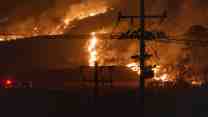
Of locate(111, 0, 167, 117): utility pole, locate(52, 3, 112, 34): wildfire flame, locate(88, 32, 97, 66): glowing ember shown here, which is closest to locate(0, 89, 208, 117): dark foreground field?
locate(111, 0, 167, 117): utility pole

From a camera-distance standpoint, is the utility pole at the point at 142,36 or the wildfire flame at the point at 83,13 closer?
the utility pole at the point at 142,36

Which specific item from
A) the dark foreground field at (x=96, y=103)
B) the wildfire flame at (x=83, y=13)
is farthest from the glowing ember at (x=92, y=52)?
the dark foreground field at (x=96, y=103)

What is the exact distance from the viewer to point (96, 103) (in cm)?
5222

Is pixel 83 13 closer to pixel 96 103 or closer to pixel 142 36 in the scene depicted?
pixel 96 103

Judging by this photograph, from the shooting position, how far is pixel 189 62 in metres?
100

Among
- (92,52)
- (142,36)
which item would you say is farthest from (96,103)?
(92,52)

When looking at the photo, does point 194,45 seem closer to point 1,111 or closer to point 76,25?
point 76,25

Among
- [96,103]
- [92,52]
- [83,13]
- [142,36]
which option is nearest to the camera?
[142,36]

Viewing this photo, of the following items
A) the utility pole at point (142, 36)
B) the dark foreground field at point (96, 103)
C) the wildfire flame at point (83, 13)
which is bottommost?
the dark foreground field at point (96, 103)

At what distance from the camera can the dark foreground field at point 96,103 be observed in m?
50.3

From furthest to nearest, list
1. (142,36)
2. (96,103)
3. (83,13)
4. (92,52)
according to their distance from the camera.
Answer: (83,13), (92,52), (96,103), (142,36)

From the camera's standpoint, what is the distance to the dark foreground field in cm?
5028

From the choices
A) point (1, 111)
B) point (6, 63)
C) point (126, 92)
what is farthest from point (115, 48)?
point (1, 111)

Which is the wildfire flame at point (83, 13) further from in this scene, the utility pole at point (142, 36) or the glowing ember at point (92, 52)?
the utility pole at point (142, 36)
